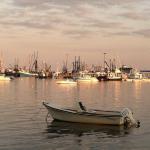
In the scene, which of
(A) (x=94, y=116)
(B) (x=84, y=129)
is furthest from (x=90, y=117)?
(B) (x=84, y=129)

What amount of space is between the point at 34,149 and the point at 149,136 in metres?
9.31

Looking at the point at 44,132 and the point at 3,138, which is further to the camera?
the point at 44,132

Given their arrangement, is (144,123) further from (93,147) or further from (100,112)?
(93,147)

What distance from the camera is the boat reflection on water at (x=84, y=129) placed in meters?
34.4

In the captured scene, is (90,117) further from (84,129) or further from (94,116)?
(84,129)

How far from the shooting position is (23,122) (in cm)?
3975

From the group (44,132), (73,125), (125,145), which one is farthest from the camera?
(73,125)

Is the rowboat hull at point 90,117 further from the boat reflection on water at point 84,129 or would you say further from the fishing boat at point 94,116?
the boat reflection on water at point 84,129

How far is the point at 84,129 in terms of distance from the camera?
119ft

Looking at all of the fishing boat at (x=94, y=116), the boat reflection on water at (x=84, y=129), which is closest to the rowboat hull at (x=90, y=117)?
the fishing boat at (x=94, y=116)

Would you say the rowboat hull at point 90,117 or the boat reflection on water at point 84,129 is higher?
the rowboat hull at point 90,117

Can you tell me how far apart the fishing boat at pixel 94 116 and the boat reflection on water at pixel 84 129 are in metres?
0.42

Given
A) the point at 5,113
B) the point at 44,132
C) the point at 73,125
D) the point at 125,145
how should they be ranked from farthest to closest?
1. the point at 5,113
2. the point at 73,125
3. the point at 44,132
4. the point at 125,145

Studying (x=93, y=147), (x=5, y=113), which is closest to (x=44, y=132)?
(x=93, y=147)
